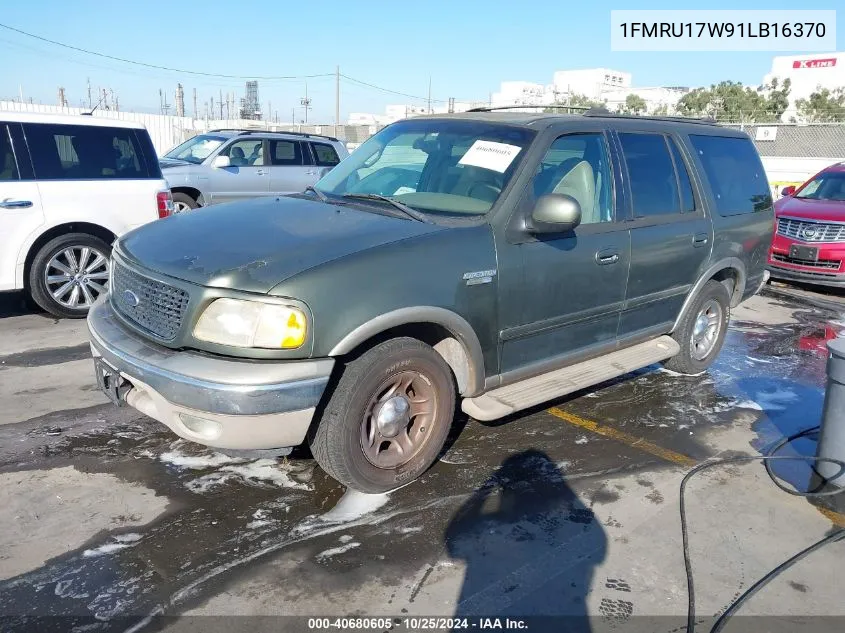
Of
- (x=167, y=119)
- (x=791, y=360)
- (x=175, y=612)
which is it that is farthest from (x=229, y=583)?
(x=167, y=119)

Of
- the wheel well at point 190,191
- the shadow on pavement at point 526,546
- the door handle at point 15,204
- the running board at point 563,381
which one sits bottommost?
the shadow on pavement at point 526,546

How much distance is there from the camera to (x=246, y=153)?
41.8 feet

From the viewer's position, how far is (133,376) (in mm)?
3207

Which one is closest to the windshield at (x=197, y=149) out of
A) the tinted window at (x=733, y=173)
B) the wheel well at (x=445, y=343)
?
the tinted window at (x=733, y=173)

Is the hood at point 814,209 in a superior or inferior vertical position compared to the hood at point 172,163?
inferior

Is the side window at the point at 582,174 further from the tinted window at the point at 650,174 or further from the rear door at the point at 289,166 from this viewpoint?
the rear door at the point at 289,166

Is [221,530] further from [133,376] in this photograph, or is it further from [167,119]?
[167,119]

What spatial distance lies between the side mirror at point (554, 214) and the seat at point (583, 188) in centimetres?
48

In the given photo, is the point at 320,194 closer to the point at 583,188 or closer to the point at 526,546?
the point at 583,188

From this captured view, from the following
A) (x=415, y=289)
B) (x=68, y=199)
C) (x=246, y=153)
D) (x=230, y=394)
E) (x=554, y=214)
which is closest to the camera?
(x=230, y=394)

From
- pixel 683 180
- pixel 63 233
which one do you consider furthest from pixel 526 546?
pixel 63 233

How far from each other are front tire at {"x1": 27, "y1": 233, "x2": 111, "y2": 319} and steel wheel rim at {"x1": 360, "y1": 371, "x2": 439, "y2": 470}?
4.04 metres

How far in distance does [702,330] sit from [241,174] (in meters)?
9.26

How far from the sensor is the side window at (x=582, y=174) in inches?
161
